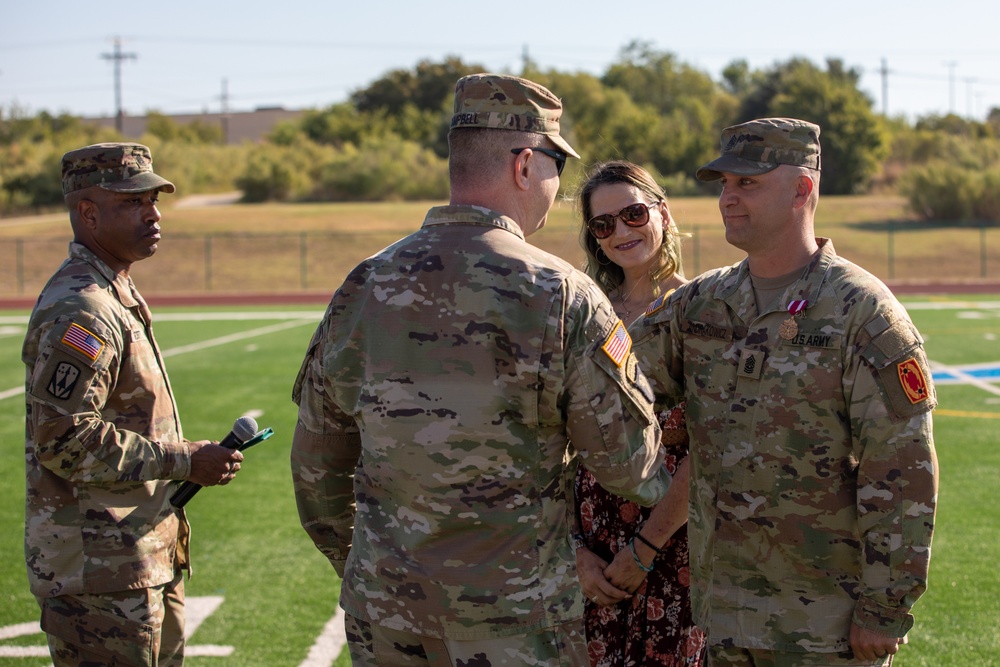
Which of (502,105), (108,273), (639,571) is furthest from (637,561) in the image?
(108,273)

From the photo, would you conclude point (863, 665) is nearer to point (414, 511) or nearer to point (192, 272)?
point (414, 511)

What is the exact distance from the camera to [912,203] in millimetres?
40250

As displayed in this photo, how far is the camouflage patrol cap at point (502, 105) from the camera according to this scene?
7.93ft

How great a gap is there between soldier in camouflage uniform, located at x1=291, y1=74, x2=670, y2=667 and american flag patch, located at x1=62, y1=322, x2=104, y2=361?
113cm

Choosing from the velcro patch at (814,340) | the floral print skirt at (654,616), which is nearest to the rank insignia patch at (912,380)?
the velcro patch at (814,340)

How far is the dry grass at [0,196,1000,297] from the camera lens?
104 feet

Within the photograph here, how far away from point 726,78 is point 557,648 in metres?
101

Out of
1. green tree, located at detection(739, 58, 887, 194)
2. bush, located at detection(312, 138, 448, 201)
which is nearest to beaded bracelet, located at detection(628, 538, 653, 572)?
bush, located at detection(312, 138, 448, 201)

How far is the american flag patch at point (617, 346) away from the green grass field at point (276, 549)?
2854mm

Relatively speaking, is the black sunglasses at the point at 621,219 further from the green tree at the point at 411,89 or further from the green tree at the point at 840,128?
the green tree at the point at 411,89

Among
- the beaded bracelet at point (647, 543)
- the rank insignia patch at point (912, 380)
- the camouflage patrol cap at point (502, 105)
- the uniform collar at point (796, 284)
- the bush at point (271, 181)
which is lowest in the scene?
the beaded bracelet at point (647, 543)

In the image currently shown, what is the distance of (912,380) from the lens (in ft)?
8.51

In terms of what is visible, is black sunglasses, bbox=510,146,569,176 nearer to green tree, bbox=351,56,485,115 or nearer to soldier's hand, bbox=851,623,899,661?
soldier's hand, bbox=851,623,899,661

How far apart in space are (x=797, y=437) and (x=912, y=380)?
34cm
